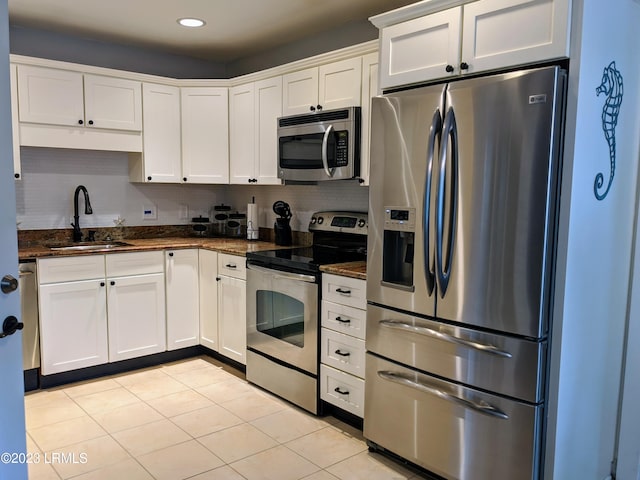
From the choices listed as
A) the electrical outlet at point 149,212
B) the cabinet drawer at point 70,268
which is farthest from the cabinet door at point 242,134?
the cabinet drawer at point 70,268

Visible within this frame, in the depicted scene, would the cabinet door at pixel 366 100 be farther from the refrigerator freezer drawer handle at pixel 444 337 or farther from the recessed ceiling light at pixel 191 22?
the recessed ceiling light at pixel 191 22

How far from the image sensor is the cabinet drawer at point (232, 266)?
3572 mm

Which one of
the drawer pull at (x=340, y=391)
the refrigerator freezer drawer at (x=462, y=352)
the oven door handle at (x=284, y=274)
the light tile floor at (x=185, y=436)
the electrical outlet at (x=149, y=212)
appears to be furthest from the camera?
the electrical outlet at (x=149, y=212)

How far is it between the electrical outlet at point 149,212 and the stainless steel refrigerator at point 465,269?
2.55 meters

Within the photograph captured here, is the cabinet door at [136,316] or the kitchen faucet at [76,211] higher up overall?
the kitchen faucet at [76,211]

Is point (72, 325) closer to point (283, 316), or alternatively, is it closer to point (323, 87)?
point (283, 316)

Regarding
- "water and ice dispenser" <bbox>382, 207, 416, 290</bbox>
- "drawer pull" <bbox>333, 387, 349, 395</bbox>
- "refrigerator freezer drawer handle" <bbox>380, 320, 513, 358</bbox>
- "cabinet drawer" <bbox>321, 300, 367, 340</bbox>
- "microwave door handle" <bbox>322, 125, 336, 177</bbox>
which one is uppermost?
"microwave door handle" <bbox>322, 125, 336, 177</bbox>

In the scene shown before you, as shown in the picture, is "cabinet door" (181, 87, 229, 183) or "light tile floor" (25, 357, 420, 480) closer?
"light tile floor" (25, 357, 420, 480)

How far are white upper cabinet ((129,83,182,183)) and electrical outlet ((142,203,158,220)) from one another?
279 mm

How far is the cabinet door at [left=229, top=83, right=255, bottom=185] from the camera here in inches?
154

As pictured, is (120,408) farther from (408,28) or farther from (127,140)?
(408,28)

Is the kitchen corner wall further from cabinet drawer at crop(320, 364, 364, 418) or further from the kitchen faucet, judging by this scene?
cabinet drawer at crop(320, 364, 364, 418)

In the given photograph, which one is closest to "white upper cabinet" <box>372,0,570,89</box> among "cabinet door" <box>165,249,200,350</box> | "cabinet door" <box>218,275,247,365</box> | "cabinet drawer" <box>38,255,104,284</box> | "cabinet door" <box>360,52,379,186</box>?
"cabinet door" <box>360,52,379,186</box>

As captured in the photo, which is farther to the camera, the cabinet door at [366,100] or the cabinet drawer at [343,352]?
the cabinet door at [366,100]
